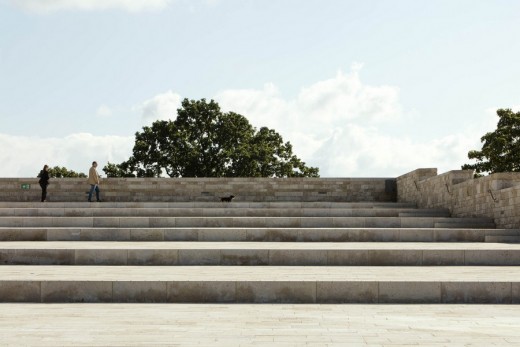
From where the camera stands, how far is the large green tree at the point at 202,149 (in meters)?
43.4

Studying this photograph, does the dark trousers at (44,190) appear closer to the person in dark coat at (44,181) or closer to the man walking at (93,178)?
the person in dark coat at (44,181)

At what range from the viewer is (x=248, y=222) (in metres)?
14.1

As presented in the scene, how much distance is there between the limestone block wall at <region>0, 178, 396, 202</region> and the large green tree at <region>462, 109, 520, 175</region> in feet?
50.5

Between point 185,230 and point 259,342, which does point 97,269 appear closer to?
point 185,230

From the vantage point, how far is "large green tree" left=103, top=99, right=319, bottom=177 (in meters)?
43.4

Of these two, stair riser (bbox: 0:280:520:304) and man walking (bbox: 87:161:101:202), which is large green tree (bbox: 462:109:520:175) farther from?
stair riser (bbox: 0:280:520:304)

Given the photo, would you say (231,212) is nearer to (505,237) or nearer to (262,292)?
(505,237)

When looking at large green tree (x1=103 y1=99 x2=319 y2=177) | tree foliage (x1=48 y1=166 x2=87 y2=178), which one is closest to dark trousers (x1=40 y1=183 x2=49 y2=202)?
large green tree (x1=103 y1=99 x2=319 y2=177)

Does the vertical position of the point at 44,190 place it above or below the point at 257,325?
above

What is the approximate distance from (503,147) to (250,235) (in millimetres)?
26985

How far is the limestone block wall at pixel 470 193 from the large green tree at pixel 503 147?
57.1ft

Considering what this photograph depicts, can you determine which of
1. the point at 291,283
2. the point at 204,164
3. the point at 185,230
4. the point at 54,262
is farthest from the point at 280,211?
the point at 204,164

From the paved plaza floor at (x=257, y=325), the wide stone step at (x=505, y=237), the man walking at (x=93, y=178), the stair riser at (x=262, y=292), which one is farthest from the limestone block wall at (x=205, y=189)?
the paved plaza floor at (x=257, y=325)

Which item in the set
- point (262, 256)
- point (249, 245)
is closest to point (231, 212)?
point (249, 245)
